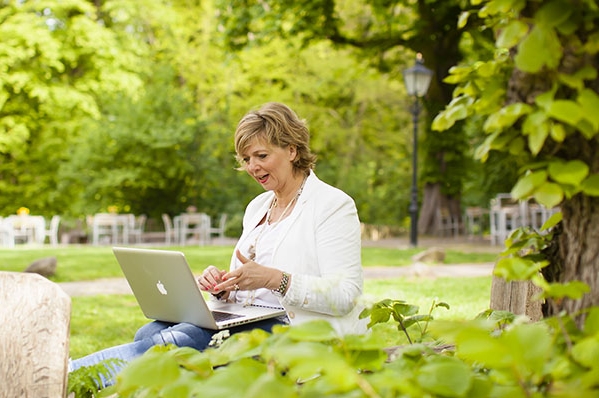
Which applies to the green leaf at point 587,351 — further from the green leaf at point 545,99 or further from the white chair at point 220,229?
the white chair at point 220,229

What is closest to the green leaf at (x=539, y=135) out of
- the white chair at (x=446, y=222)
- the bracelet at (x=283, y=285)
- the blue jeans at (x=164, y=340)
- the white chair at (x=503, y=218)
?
the bracelet at (x=283, y=285)

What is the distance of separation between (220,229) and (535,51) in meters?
19.1

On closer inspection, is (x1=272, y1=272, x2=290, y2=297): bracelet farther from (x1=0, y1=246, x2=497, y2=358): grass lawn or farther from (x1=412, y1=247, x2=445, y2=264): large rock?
(x1=412, y1=247, x2=445, y2=264): large rock

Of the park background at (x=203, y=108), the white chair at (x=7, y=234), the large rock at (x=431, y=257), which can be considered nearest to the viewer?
the large rock at (x=431, y=257)

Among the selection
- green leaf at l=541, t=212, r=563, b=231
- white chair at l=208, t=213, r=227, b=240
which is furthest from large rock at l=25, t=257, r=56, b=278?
white chair at l=208, t=213, r=227, b=240

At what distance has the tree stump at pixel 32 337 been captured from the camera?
1.45m

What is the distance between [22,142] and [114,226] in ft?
20.9

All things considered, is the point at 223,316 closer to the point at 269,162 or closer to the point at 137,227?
the point at 269,162

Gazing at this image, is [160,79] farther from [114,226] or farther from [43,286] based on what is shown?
[43,286]

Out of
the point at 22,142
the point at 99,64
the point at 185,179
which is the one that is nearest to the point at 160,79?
the point at 99,64

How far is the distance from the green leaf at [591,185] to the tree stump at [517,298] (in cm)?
143

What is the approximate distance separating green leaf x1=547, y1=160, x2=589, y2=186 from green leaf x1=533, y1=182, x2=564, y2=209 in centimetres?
2

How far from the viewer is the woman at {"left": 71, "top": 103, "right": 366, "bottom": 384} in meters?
2.59

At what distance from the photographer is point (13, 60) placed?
68.9 ft
